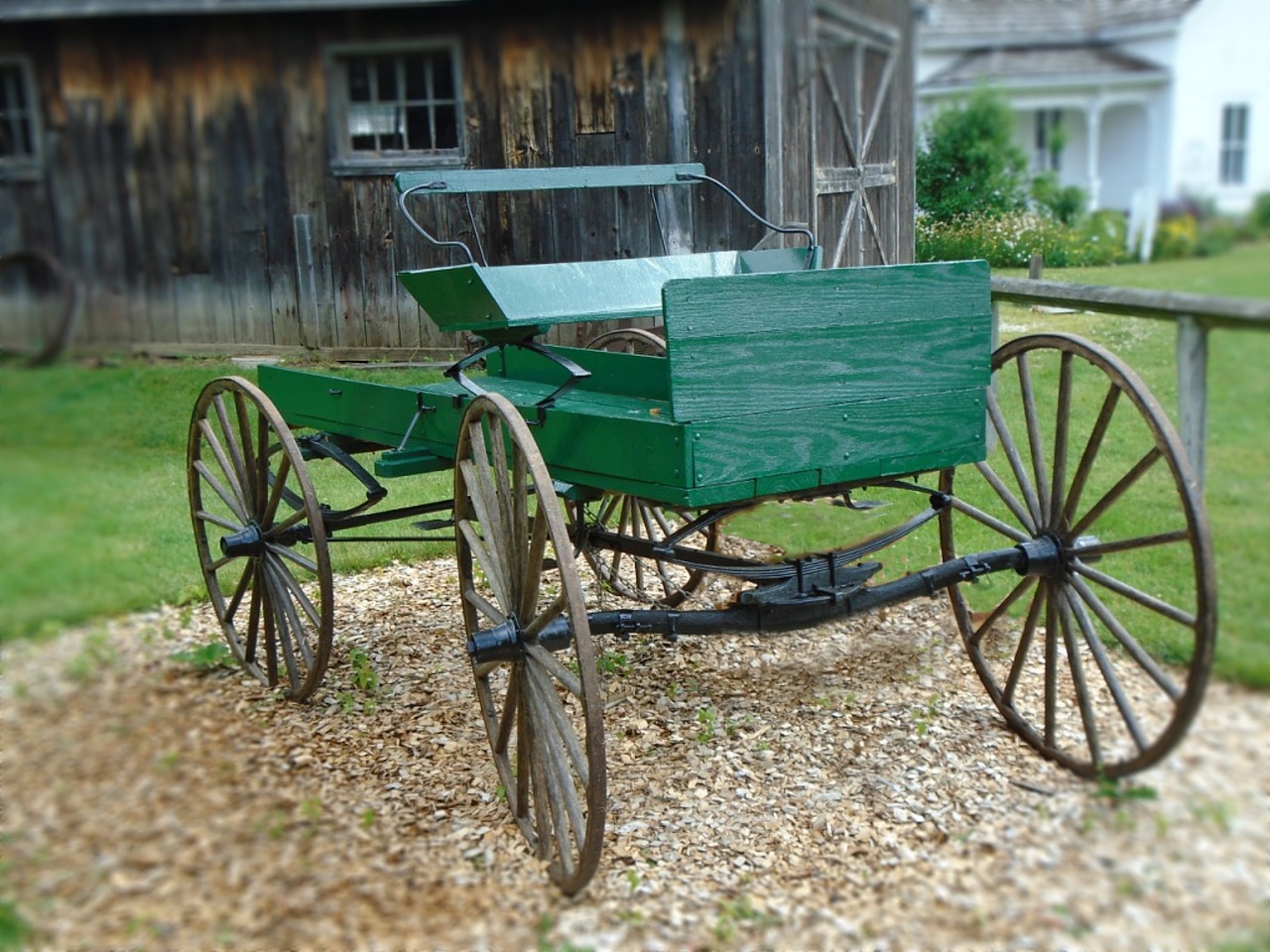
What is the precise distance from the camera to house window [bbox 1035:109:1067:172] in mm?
3463

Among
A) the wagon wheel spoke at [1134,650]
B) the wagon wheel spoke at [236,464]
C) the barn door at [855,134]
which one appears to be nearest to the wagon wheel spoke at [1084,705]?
the wagon wheel spoke at [1134,650]

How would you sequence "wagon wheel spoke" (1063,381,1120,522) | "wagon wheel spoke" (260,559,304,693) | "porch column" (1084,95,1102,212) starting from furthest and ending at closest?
"wagon wheel spoke" (260,559,304,693) → "wagon wheel spoke" (1063,381,1120,522) → "porch column" (1084,95,1102,212)

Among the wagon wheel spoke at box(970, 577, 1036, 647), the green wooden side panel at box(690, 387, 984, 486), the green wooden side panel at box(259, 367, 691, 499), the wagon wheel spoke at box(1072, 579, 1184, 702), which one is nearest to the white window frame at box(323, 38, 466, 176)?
the green wooden side panel at box(259, 367, 691, 499)

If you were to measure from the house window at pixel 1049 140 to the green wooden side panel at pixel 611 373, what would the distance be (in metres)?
1.26

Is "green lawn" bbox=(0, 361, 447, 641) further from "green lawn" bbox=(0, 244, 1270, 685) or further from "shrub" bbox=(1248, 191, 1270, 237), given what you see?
"shrub" bbox=(1248, 191, 1270, 237)

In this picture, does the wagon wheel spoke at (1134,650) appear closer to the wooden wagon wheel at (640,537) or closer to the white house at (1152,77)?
the white house at (1152,77)

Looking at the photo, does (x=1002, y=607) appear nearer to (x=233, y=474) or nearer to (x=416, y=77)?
(x=233, y=474)

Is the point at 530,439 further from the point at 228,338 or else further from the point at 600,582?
the point at 600,582

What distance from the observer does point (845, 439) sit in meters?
3.14

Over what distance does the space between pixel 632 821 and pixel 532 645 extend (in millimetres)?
743

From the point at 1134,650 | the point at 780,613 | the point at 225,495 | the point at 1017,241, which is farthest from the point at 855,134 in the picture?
the point at 225,495

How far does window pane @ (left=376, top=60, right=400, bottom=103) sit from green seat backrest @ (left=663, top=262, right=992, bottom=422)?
1.92 m

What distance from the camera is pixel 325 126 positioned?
4086 mm

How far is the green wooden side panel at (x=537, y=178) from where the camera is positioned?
4.15m
